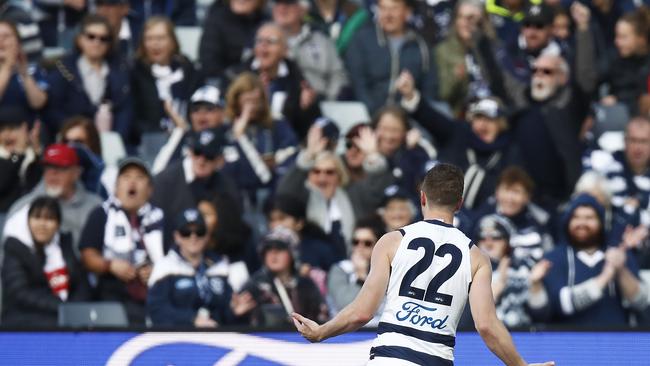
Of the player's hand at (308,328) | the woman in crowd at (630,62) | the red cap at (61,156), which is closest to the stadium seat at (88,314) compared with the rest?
the red cap at (61,156)

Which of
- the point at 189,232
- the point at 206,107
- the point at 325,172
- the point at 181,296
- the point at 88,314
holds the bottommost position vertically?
the point at 88,314

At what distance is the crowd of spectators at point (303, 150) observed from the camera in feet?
37.2

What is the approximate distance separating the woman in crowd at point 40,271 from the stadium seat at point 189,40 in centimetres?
355

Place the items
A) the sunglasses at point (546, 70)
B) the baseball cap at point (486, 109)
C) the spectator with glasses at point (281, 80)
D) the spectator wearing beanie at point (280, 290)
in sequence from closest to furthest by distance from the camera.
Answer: the spectator wearing beanie at point (280, 290) < the baseball cap at point (486, 109) < the spectator with glasses at point (281, 80) < the sunglasses at point (546, 70)

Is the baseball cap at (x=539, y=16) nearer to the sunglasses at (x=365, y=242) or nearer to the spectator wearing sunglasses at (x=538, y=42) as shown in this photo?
the spectator wearing sunglasses at (x=538, y=42)

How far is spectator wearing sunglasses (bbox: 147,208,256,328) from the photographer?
1098 centimetres

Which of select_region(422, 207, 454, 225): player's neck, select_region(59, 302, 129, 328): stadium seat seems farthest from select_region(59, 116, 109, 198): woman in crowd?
select_region(422, 207, 454, 225): player's neck

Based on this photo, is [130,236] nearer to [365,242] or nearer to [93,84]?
[365,242]

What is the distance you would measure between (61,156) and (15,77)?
4.25 feet

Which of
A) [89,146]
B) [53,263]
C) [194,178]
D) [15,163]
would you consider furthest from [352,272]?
[15,163]

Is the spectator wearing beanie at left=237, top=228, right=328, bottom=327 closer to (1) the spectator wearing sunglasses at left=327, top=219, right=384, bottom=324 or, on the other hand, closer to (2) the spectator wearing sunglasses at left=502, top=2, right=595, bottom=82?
(1) the spectator wearing sunglasses at left=327, top=219, right=384, bottom=324

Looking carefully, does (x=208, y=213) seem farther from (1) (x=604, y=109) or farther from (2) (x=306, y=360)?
(1) (x=604, y=109)

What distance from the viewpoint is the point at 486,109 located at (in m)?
13.3

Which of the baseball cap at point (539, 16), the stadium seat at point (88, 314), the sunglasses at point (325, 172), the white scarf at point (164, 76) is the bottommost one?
the stadium seat at point (88, 314)
